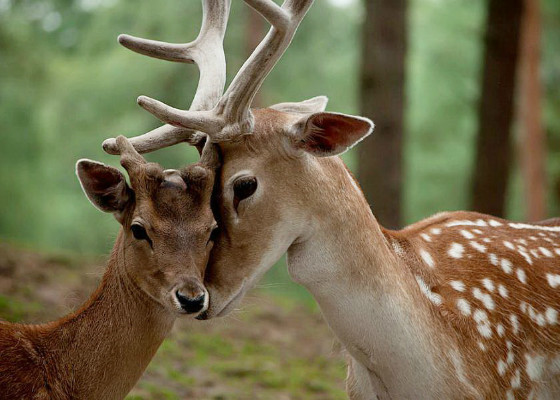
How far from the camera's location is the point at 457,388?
12.2ft

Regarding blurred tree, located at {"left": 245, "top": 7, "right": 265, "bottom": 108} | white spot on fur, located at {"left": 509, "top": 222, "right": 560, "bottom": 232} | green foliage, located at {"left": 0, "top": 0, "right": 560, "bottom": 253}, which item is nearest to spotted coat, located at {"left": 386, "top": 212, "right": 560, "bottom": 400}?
white spot on fur, located at {"left": 509, "top": 222, "right": 560, "bottom": 232}

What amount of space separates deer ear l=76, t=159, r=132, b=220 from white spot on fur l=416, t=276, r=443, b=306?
1520mm

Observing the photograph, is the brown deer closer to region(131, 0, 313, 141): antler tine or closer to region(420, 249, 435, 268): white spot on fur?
region(131, 0, 313, 141): antler tine

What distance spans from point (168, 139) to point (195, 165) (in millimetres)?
330

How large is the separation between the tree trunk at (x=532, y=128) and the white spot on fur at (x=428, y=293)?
46.9 ft

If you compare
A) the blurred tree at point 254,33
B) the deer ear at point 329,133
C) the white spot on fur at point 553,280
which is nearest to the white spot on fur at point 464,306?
the white spot on fur at point 553,280

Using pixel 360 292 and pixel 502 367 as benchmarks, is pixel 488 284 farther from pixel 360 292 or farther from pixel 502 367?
pixel 360 292

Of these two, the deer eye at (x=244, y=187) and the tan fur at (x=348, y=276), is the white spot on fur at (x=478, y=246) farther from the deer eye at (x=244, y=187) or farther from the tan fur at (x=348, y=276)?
the deer eye at (x=244, y=187)

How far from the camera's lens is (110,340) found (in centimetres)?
394

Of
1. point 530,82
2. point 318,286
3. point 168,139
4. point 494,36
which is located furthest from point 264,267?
point 530,82

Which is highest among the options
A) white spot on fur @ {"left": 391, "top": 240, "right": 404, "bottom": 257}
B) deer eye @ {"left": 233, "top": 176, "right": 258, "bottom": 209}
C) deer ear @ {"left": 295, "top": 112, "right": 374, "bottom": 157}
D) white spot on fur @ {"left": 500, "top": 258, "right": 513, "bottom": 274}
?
deer ear @ {"left": 295, "top": 112, "right": 374, "bottom": 157}

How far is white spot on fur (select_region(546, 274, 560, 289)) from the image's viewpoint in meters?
4.30

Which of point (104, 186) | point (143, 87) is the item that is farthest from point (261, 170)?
point (143, 87)

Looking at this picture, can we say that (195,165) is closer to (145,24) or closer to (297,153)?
(297,153)
